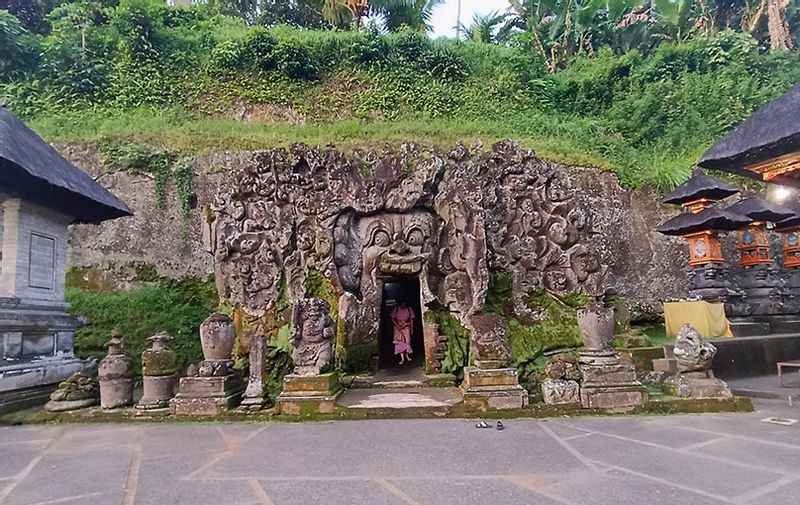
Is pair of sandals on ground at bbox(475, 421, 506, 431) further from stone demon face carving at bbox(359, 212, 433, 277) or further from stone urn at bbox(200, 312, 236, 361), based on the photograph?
stone urn at bbox(200, 312, 236, 361)

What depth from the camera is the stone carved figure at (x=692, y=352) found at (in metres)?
6.74

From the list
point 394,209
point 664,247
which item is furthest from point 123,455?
point 664,247

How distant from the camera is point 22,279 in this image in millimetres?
7602

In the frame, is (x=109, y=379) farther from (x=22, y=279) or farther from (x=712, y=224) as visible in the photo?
(x=712, y=224)

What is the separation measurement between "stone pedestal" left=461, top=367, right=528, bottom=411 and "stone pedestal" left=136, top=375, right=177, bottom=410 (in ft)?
13.9

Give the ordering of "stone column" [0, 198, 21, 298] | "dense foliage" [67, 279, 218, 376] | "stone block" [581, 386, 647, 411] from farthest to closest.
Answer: "dense foliage" [67, 279, 218, 376] < "stone column" [0, 198, 21, 298] < "stone block" [581, 386, 647, 411]

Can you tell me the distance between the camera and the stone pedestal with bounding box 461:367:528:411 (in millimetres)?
6645

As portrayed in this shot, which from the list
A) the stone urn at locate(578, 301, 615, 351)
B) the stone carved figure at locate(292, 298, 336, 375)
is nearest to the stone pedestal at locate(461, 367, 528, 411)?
the stone urn at locate(578, 301, 615, 351)

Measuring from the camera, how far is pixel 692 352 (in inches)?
266

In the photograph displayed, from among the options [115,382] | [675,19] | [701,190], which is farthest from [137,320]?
[675,19]

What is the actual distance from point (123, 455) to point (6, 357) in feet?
11.8

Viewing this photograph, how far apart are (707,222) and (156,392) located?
12009mm

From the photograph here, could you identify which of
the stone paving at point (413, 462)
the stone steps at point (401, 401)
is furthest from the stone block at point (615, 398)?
the stone steps at point (401, 401)

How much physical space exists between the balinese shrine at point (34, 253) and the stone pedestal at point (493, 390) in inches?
260
